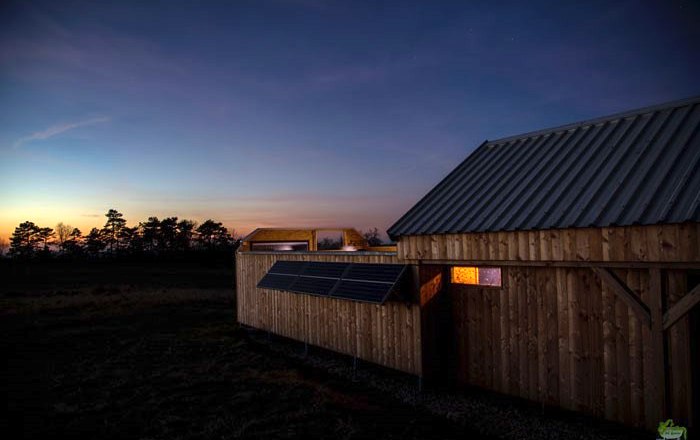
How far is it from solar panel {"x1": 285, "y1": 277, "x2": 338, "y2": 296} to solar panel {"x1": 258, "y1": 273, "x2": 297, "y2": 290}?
0.41 metres

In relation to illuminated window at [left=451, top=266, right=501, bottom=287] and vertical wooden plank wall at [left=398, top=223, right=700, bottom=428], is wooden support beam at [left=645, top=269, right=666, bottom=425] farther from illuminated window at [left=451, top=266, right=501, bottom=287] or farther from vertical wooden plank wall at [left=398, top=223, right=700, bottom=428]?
illuminated window at [left=451, top=266, right=501, bottom=287]

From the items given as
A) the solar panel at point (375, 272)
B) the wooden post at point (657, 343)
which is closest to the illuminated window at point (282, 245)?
the solar panel at point (375, 272)

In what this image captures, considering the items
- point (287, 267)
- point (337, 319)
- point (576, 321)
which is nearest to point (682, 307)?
point (576, 321)

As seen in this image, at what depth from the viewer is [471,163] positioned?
11.6 meters

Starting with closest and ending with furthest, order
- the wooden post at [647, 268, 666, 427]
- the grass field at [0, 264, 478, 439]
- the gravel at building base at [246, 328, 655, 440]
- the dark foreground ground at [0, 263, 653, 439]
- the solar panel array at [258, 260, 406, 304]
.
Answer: the wooden post at [647, 268, 666, 427] < the gravel at building base at [246, 328, 655, 440] < the dark foreground ground at [0, 263, 653, 439] < the grass field at [0, 264, 478, 439] < the solar panel array at [258, 260, 406, 304]

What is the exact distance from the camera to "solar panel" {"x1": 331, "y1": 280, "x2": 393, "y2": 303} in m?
9.55

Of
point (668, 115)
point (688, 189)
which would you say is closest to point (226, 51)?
point (668, 115)

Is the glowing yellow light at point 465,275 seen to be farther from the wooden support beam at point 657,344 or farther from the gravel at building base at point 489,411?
the wooden support beam at point 657,344

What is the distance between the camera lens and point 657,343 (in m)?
6.40

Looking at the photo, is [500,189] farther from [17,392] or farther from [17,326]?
[17,326]

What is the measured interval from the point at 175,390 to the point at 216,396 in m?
1.24

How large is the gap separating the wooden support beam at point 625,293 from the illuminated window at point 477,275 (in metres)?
2.21

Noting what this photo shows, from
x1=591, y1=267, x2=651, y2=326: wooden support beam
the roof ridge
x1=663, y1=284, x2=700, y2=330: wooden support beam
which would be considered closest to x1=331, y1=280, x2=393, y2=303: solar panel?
x1=591, y1=267, x2=651, y2=326: wooden support beam

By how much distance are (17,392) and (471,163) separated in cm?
1298
